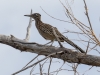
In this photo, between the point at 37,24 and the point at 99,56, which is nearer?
the point at 99,56

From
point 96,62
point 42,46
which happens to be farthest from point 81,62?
point 42,46

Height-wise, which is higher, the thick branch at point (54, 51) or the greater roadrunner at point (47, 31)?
the greater roadrunner at point (47, 31)

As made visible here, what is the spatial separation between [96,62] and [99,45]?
0.27m

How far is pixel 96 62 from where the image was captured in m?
3.58

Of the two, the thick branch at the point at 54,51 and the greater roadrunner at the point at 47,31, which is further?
the greater roadrunner at the point at 47,31

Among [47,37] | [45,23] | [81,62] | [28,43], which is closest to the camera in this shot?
[81,62]

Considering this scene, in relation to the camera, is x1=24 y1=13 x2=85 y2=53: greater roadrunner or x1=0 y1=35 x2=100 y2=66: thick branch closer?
x1=0 y1=35 x2=100 y2=66: thick branch

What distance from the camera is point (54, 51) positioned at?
12.3ft

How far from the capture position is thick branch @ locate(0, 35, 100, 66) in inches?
142

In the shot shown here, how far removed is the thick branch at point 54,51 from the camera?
361 centimetres

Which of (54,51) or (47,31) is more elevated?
(47,31)

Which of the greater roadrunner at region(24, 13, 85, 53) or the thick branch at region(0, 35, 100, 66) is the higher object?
the greater roadrunner at region(24, 13, 85, 53)

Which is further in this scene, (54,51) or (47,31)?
(47,31)

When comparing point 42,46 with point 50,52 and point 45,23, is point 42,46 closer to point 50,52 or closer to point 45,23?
point 50,52
